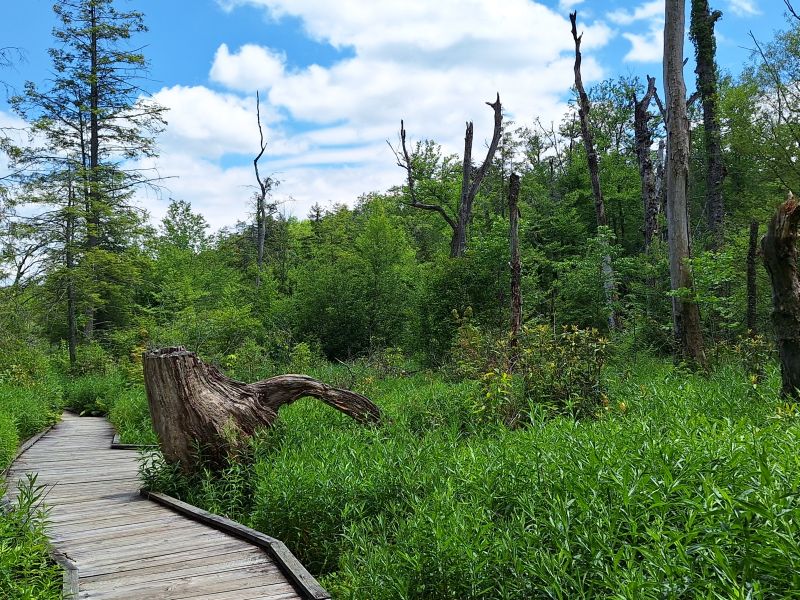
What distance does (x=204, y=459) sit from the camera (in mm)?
6188

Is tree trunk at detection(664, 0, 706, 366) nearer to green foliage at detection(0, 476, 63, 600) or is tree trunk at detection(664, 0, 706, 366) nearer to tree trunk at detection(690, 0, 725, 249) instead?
green foliage at detection(0, 476, 63, 600)

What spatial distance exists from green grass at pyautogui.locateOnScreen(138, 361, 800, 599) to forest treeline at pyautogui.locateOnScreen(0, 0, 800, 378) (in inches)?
222

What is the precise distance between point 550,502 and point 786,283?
3893 millimetres

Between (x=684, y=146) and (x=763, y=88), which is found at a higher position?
(x=763, y=88)

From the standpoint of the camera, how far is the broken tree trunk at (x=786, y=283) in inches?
219

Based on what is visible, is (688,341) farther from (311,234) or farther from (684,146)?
(311,234)

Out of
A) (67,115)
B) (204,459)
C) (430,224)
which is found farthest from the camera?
(430,224)

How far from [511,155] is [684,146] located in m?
27.8

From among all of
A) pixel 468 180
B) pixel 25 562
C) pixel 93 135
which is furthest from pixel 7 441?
pixel 93 135

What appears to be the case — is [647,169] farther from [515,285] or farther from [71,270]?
[71,270]

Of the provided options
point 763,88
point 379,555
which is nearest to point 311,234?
point 763,88

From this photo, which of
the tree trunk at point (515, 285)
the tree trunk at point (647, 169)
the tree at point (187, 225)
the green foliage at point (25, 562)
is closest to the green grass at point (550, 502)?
the green foliage at point (25, 562)

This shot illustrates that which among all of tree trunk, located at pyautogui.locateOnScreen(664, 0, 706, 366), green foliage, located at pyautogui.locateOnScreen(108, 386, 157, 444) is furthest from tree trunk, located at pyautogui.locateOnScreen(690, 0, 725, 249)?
green foliage, located at pyautogui.locateOnScreen(108, 386, 157, 444)

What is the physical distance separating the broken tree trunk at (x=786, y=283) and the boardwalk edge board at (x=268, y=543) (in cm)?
481
